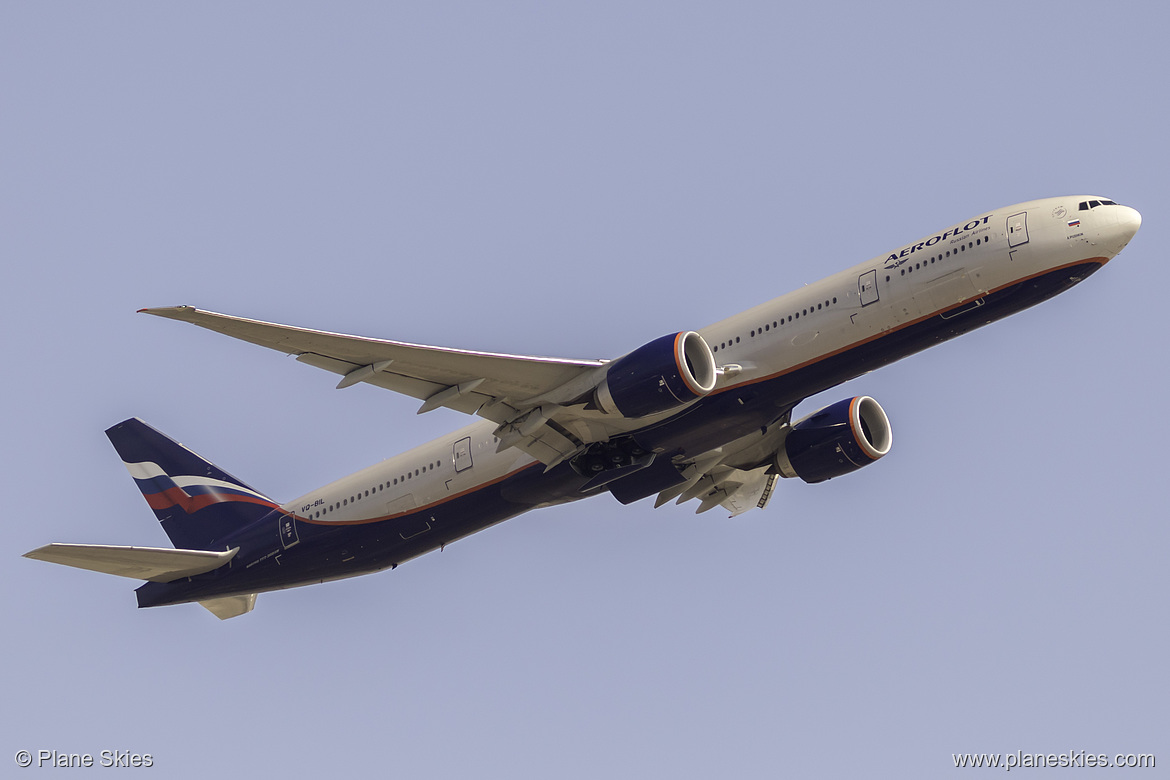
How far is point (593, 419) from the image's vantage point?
32906mm

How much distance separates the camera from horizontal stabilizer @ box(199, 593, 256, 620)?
41094 millimetres

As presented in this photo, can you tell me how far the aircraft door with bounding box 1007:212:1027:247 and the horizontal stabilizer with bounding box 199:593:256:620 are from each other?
24.3 m

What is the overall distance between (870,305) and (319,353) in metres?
12.8

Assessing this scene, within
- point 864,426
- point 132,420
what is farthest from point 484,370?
point 132,420

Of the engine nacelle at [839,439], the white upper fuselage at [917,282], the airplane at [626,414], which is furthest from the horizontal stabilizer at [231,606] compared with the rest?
the engine nacelle at [839,439]

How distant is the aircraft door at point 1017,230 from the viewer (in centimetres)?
3070

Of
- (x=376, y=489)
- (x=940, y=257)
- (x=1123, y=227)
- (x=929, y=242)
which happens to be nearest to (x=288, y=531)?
(x=376, y=489)

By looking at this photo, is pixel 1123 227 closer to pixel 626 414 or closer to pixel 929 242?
pixel 929 242

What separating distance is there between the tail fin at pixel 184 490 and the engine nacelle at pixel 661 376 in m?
13.2

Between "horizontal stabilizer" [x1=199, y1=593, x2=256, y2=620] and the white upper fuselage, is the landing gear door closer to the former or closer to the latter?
the white upper fuselage

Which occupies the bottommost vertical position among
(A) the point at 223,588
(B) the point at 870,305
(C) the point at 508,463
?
(A) the point at 223,588

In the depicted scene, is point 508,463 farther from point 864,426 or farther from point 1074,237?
point 1074,237

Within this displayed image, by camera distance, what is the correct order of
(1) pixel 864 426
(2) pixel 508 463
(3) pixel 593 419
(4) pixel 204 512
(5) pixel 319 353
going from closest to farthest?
(5) pixel 319 353 < (3) pixel 593 419 < (2) pixel 508 463 < (1) pixel 864 426 < (4) pixel 204 512

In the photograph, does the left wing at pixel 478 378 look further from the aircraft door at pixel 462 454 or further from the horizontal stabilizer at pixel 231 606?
the horizontal stabilizer at pixel 231 606
